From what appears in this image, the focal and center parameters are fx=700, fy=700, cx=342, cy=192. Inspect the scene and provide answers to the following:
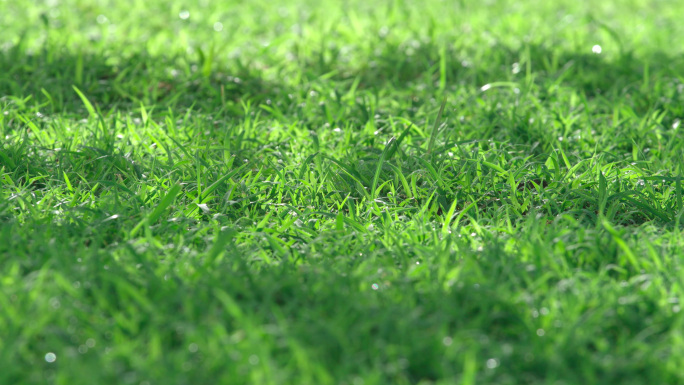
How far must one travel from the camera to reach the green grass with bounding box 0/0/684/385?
1.84 meters

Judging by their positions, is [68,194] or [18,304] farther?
[68,194]

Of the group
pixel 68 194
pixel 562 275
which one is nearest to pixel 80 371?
pixel 68 194

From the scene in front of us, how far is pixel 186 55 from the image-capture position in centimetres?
433

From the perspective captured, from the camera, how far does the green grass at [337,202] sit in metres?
1.84

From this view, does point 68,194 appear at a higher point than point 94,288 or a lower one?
lower

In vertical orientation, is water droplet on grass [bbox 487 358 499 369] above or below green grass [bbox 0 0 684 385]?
above

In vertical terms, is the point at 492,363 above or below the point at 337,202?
above

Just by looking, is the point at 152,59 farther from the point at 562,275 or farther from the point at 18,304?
the point at 562,275

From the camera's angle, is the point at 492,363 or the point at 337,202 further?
the point at 337,202

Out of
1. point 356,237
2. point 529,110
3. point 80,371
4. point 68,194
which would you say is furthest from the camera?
point 529,110

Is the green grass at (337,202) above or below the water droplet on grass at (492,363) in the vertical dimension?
below

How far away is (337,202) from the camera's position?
2.79m

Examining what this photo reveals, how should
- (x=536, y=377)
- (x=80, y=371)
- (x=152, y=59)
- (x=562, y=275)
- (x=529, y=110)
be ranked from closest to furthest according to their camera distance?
(x=80, y=371), (x=536, y=377), (x=562, y=275), (x=529, y=110), (x=152, y=59)

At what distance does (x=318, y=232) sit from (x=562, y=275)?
0.87 m
